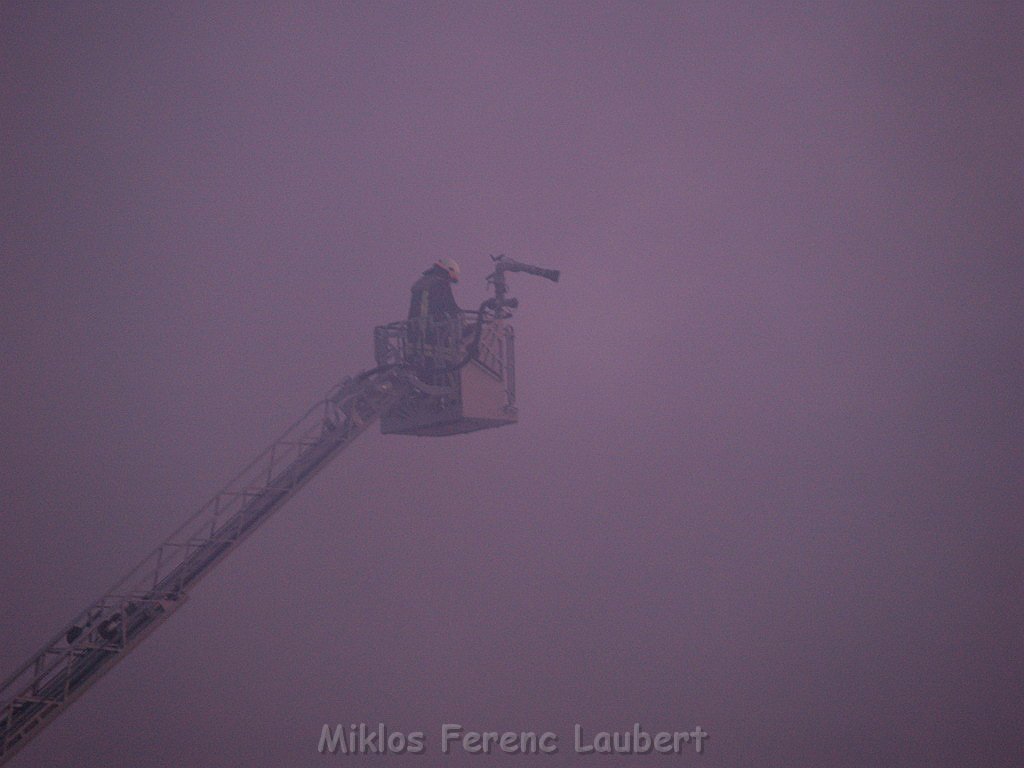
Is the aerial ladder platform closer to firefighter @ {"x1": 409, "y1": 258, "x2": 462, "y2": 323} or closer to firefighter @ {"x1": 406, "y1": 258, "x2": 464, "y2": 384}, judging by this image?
firefighter @ {"x1": 406, "y1": 258, "x2": 464, "y2": 384}

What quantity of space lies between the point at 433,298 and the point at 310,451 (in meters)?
2.86

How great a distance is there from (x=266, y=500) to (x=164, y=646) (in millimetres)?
4919

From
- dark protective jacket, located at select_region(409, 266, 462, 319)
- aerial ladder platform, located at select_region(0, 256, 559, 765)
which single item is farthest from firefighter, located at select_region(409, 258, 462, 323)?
aerial ladder platform, located at select_region(0, 256, 559, 765)

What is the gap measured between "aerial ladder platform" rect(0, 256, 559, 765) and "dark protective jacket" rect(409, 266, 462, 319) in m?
0.20

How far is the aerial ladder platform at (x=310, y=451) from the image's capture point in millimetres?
6621

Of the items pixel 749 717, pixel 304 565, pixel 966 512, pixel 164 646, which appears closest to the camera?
pixel 164 646

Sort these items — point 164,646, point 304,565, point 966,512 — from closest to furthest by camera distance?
Answer: 1. point 164,646
2. point 304,565
3. point 966,512

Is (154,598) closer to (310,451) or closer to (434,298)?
(310,451)

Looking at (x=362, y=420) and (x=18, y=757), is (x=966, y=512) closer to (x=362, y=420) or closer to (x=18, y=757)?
(x=362, y=420)

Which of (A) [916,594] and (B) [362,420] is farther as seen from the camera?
(A) [916,594]

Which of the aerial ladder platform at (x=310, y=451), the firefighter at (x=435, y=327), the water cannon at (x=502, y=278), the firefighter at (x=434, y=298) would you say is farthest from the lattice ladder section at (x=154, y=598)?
the water cannon at (x=502, y=278)

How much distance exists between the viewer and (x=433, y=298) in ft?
31.2

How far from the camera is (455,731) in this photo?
11695 millimetres

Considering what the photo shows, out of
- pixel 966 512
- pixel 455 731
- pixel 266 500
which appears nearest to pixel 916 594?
pixel 966 512
